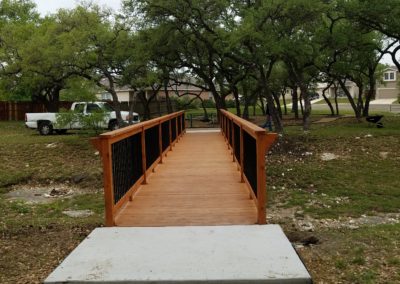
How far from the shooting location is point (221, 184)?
301 inches

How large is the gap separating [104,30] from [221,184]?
48.1ft

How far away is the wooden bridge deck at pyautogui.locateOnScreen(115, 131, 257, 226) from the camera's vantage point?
5.59 meters

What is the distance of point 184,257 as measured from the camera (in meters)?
4.19

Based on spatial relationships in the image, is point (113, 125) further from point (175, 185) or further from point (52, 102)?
point (175, 185)

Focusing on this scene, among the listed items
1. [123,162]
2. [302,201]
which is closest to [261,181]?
[123,162]

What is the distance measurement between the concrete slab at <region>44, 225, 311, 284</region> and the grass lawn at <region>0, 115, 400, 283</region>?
325mm

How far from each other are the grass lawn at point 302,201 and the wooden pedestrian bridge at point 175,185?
617mm

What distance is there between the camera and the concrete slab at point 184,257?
375 cm

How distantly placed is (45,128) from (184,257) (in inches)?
797

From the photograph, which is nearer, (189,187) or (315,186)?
(189,187)

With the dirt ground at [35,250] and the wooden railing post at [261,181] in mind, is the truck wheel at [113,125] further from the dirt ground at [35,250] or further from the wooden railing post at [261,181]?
the wooden railing post at [261,181]

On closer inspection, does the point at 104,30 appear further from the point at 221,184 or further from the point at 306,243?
the point at 306,243

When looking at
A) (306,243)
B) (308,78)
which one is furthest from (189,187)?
(308,78)

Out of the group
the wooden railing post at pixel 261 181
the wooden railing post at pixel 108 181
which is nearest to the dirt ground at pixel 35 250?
the wooden railing post at pixel 108 181
